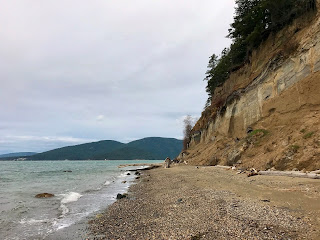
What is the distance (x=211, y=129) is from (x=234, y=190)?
29988 millimetres

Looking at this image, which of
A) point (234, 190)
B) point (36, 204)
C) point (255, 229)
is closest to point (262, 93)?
point (234, 190)

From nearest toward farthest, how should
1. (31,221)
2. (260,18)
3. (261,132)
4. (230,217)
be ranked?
(230,217) → (31,221) → (261,132) → (260,18)

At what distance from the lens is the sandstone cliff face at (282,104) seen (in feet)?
52.6

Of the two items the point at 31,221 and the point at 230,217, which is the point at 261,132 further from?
the point at 31,221

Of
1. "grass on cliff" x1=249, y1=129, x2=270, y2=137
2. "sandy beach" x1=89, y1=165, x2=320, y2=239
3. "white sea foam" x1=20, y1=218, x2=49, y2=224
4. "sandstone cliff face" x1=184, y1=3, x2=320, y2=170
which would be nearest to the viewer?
"sandy beach" x1=89, y1=165, x2=320, y2=239

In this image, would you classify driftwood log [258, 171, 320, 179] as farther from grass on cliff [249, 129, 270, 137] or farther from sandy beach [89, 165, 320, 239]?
grass on cliff [249, 129, 270, 137]

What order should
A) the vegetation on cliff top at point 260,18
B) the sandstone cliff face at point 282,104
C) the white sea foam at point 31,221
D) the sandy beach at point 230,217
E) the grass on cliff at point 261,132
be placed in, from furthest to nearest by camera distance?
the vegetation on cliff top at point 260,18
the grass on cliff at point 261,132
the sandstone cliff face at point 282,104
the white sea foam at point 31,221
the sandy beach at point 230,217

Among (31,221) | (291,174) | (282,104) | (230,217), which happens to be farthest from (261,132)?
(31,221)

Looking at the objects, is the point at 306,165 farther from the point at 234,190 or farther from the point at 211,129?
the point at 211,129

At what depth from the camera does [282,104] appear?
2098cm

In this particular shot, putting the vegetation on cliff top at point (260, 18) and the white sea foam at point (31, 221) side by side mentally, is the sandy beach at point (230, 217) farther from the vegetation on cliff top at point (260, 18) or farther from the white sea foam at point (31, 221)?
the vegetation on cliff top at point (260, 18)

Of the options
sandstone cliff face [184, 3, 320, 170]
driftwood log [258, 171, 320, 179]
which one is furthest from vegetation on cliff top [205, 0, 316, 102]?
driftwood log [258, 171, 320, 179]

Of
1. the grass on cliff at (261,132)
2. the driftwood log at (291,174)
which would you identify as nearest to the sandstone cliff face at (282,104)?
the grass on cliff at (261,132)

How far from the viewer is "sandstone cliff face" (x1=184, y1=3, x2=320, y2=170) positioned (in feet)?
52.6
